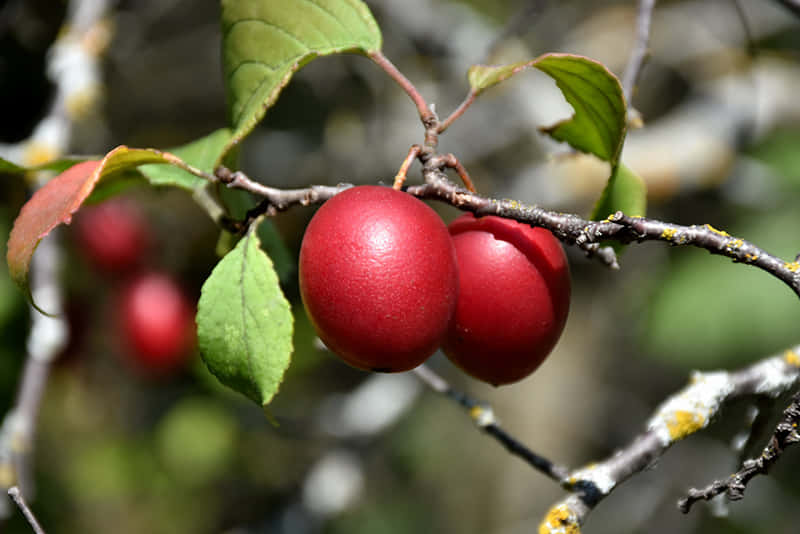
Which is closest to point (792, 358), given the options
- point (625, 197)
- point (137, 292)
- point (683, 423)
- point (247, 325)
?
point (683, 423)

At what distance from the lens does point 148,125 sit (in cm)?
299

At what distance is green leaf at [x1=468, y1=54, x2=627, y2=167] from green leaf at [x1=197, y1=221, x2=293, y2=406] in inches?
14.3

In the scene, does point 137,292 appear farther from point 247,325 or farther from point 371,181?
point 247,325

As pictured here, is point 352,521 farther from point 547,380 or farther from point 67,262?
point 67,262

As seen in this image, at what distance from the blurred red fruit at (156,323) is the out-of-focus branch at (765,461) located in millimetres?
1653

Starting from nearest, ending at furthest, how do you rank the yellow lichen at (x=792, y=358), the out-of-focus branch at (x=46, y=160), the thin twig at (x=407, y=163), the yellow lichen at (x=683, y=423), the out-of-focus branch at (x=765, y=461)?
the out-of-focus branch at (x=765, y=461) < the thin twig at (x=407, y=163) < the yellow lichen at (x=683, y=423) < the yellow lichen at (x=792, y=358) < the out-of-focus branch at (x=46, y=160)

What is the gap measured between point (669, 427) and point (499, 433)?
0.89ft

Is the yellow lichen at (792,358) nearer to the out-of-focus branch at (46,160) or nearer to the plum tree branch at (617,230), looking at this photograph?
the plum tree branch at (617,230)

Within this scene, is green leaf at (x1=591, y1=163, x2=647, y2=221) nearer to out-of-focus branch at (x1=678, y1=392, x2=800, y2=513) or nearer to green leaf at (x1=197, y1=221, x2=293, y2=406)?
out-of-focus branch at (x1=678, y1=392, x2=800, y2=513)

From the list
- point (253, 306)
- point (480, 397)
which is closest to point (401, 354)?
point (253, 306)

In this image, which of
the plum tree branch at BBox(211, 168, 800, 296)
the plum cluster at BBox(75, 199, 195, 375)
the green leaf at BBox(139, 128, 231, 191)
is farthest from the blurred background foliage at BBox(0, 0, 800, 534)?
the plum tree branch at BBox(211, 168, 800, 296)

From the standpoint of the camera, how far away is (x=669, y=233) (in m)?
0.81

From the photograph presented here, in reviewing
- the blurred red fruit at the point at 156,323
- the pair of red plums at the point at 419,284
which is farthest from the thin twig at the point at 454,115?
the blurred red fruit at the point at 156,323

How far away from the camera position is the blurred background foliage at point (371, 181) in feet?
7.77
